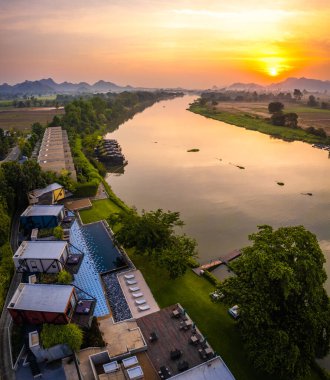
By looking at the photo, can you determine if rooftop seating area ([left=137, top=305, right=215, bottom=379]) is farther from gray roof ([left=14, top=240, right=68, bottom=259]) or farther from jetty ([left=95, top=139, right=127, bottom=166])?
jetty ([left=95, top=139, right=127, bottom=166])

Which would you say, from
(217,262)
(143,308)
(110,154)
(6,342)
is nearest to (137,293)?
(143,308)

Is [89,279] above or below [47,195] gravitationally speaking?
below

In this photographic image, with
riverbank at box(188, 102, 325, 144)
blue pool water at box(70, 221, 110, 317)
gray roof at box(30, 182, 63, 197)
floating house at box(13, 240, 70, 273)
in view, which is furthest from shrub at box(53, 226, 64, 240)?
riverbank at box(188, 102, 325, 144)

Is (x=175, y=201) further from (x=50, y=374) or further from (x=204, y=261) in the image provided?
(x=50, y=374)

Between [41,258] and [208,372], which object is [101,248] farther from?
[208,372]

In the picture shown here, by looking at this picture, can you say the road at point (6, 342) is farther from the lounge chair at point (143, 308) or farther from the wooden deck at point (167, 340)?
the lounge chair at point (143, 308)
